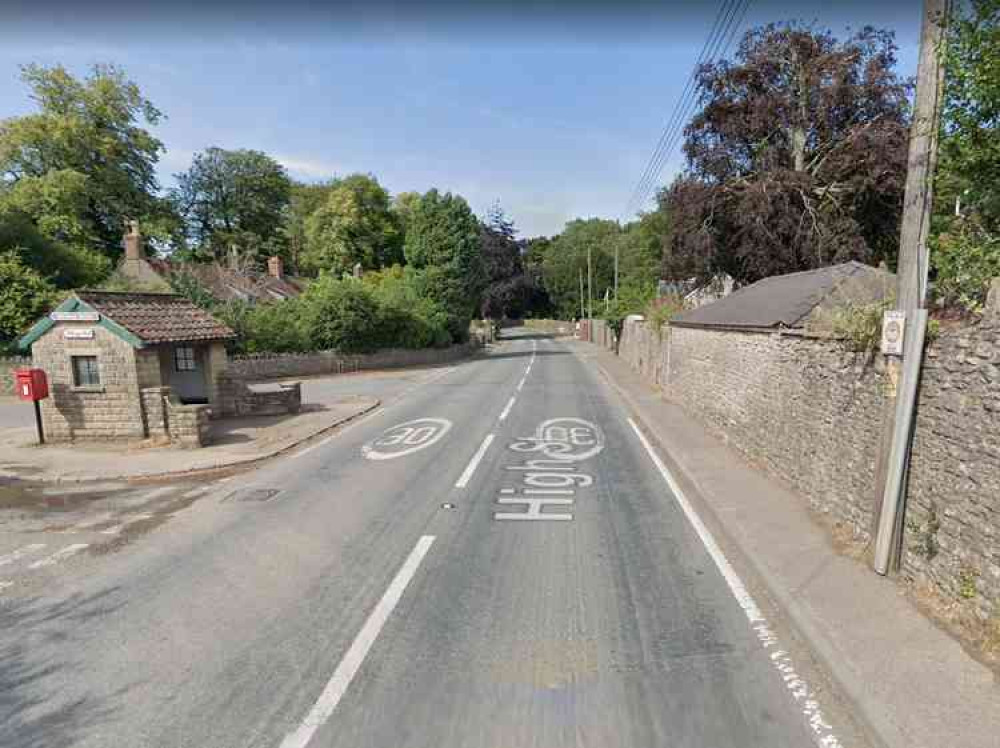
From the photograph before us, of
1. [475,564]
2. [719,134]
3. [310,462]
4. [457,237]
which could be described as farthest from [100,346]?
[457,237]

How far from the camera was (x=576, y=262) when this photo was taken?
278 feet

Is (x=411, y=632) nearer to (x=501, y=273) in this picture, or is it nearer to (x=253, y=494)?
(x=253, y=494)

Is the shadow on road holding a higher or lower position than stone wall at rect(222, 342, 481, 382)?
higher

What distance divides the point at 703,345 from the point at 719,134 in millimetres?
15939

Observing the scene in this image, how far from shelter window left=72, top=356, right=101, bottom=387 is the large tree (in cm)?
2208

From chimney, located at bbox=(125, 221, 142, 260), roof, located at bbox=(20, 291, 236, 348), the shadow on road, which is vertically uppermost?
chimney, located at bbox=(125, 221, 142, 260)

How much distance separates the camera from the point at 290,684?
376 cm

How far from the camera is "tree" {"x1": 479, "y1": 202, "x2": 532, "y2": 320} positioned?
77.4m

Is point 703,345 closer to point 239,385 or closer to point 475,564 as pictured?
point 475,564

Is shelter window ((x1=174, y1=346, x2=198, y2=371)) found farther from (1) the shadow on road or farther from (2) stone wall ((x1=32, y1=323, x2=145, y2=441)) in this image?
(1) the shadow on road

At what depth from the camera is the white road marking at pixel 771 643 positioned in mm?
3316

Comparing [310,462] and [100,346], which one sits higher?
[100,346]

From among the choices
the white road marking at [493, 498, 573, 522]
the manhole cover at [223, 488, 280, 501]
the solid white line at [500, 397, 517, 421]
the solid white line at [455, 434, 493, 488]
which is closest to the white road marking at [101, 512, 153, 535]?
the manhole cover at [223, 488, 280, 501]

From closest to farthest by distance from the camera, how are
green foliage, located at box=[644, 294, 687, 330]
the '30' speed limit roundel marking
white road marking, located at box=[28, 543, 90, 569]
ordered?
white road marking, located at box=[28, 543, 90, 569] → the '30' speed limit roundel marking → green foliage, located at box=[644, 294, 687, 330]
